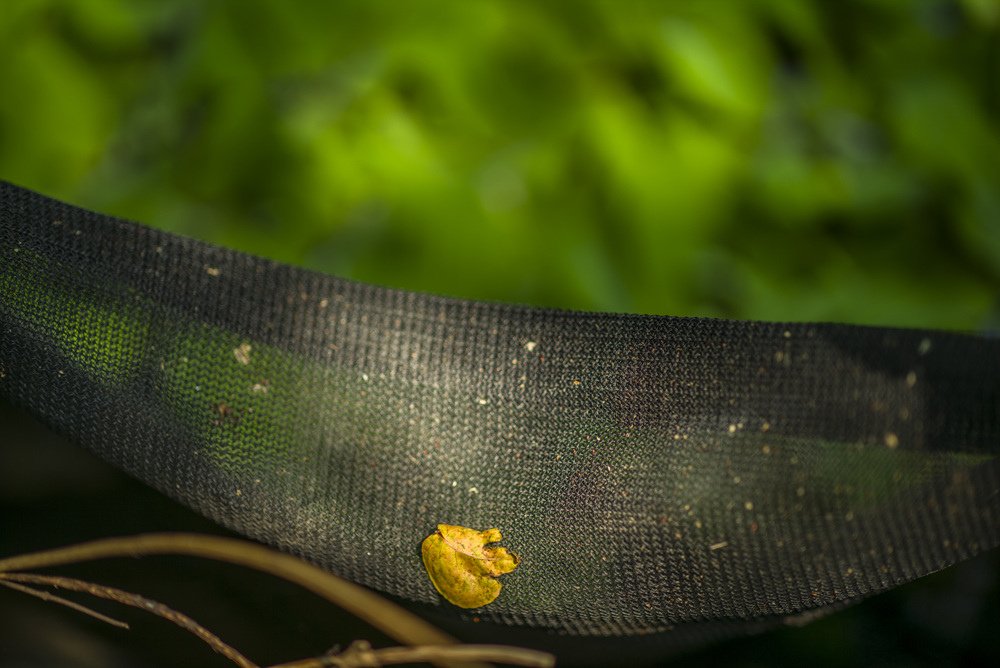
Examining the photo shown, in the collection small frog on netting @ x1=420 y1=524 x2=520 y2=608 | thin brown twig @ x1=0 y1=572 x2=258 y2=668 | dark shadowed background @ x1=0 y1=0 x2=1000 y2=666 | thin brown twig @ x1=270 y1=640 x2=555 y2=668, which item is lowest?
thin brown twig @ x1=270 y1=640 x2=555 y2=668

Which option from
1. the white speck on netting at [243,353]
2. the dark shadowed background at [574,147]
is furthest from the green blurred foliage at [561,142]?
the white speck on netting at [243,353]

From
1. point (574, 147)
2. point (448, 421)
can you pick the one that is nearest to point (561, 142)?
point (574, 147)

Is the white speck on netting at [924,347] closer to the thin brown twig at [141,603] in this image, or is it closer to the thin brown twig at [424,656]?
the thin brown twig at [424,656]

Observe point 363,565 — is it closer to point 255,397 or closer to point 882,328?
point 255,397

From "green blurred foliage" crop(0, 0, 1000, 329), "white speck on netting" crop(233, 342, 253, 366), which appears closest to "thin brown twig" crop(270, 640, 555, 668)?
"white speck on netting" crop(233, 342, 253, 366)

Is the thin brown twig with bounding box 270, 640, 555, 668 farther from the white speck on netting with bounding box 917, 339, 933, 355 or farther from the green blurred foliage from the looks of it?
the green blurred foliage

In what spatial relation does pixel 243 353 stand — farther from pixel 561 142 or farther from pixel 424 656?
pixel 561 142

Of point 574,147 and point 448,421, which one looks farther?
point 574,147
